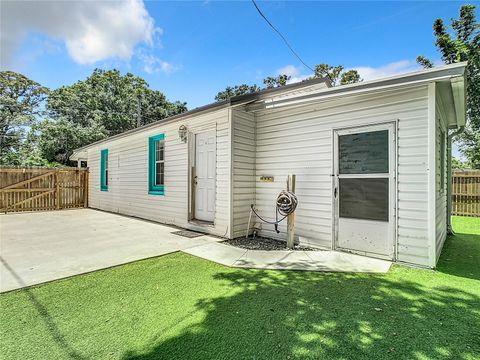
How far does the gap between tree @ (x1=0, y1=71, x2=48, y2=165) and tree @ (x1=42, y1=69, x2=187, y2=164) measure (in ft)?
9.68

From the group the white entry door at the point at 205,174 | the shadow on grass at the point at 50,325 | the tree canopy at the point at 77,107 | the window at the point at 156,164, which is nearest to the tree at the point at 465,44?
the white entry door at the point at 205,174

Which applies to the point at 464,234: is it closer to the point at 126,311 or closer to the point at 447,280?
the point at 447,280

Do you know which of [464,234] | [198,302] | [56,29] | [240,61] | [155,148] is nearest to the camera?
[198,302]

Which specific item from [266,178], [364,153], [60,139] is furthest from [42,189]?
[364,153]

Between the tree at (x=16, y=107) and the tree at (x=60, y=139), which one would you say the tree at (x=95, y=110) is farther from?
the tree at (x=16, y=107)

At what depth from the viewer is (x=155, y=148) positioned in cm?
795

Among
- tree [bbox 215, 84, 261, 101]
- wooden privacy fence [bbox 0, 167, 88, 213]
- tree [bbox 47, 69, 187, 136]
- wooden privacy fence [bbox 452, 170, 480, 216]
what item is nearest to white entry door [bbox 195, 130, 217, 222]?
wooden privacy fence [bbox 0, 167, 88, 213]

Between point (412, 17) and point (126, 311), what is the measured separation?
35.7ft

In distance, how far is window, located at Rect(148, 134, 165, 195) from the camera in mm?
7660

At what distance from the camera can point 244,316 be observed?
2.39 metres

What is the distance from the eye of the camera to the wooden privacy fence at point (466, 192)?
881cm

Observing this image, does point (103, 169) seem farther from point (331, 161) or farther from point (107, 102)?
point (107, 102)

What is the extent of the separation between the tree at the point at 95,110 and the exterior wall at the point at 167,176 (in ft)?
33.3

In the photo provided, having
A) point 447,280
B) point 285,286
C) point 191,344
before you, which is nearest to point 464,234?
point 447,280
